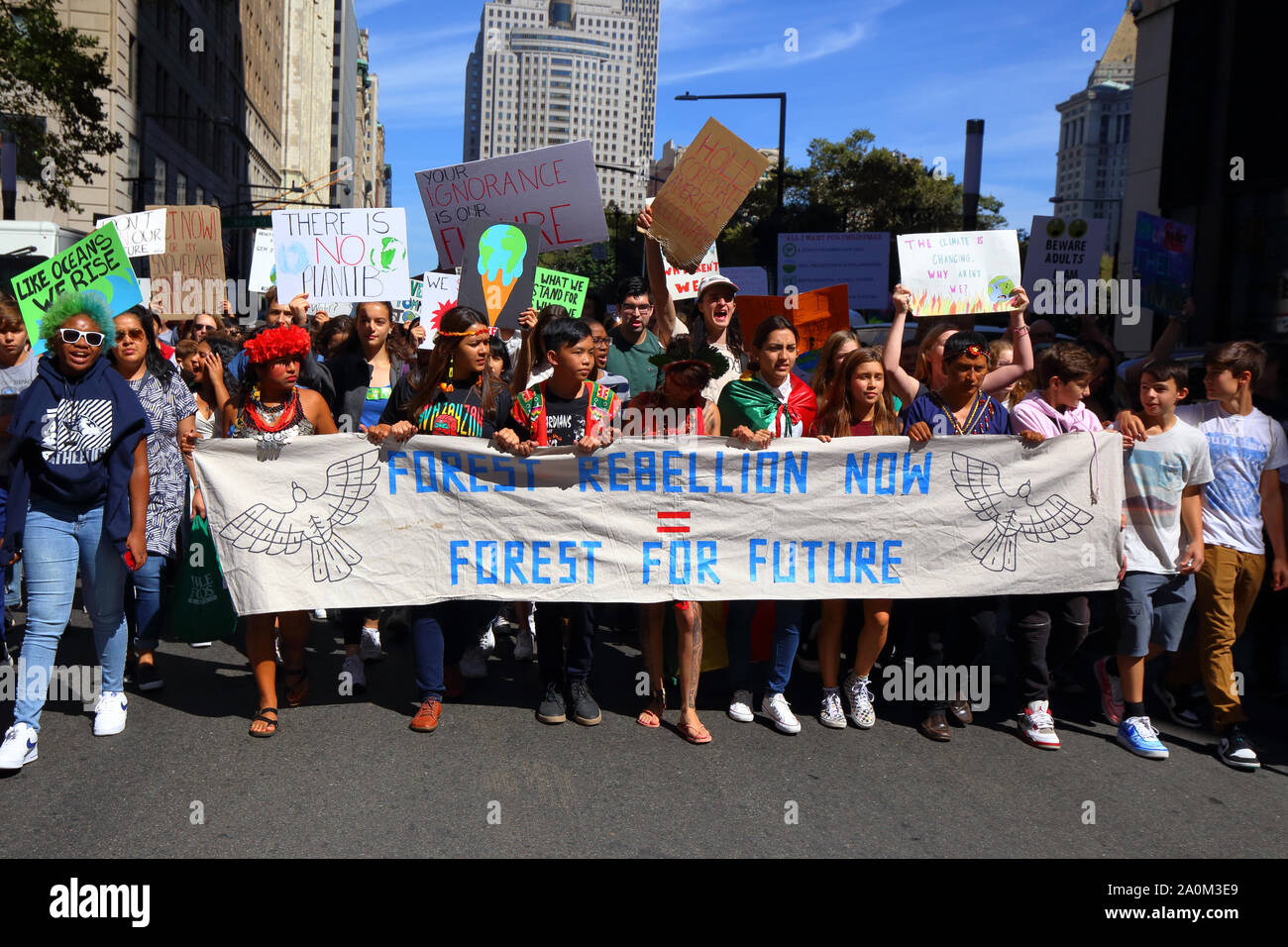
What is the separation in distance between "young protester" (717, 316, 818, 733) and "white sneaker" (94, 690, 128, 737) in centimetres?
272

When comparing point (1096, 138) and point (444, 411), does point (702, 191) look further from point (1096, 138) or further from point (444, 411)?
point (1096, 138)

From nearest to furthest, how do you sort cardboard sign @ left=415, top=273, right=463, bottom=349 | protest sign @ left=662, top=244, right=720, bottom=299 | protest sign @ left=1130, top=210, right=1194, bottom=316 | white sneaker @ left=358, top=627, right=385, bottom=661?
1. white sneaker @ left=358, top=627, right=385, bottom=661
2. protest sign @ left=662, top=244, right=720, bottom=299
3. protest sign @ left=1130, top=210, right=1194, bottom=316
4. cardboard sign @ left=415, top=273, right=463, bottom=349

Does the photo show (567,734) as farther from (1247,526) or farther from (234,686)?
(1247,526)

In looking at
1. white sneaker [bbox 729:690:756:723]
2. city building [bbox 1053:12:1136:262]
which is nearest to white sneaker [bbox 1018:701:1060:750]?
white sneaker [bbox 729:690:756:723]

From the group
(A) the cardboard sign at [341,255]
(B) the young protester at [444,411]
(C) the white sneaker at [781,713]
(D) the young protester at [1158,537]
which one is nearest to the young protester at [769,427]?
(C) the white sneaker at [781,713]

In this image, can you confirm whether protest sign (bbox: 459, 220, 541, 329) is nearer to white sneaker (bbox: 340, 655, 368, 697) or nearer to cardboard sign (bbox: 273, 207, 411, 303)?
cardboard sign (bbox: 273, 207, 411, 303)

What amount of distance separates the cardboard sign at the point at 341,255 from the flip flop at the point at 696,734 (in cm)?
431

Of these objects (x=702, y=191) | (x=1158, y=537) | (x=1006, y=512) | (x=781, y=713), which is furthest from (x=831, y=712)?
(x=702, y=191)

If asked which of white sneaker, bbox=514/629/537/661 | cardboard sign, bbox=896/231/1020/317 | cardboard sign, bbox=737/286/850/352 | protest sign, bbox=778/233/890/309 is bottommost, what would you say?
white sneaker, bbox=514/629/537/661

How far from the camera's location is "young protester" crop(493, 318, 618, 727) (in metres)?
5.30

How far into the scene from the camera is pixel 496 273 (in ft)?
21.6

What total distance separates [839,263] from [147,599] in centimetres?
787

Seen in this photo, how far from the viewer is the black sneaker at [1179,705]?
569 cm
